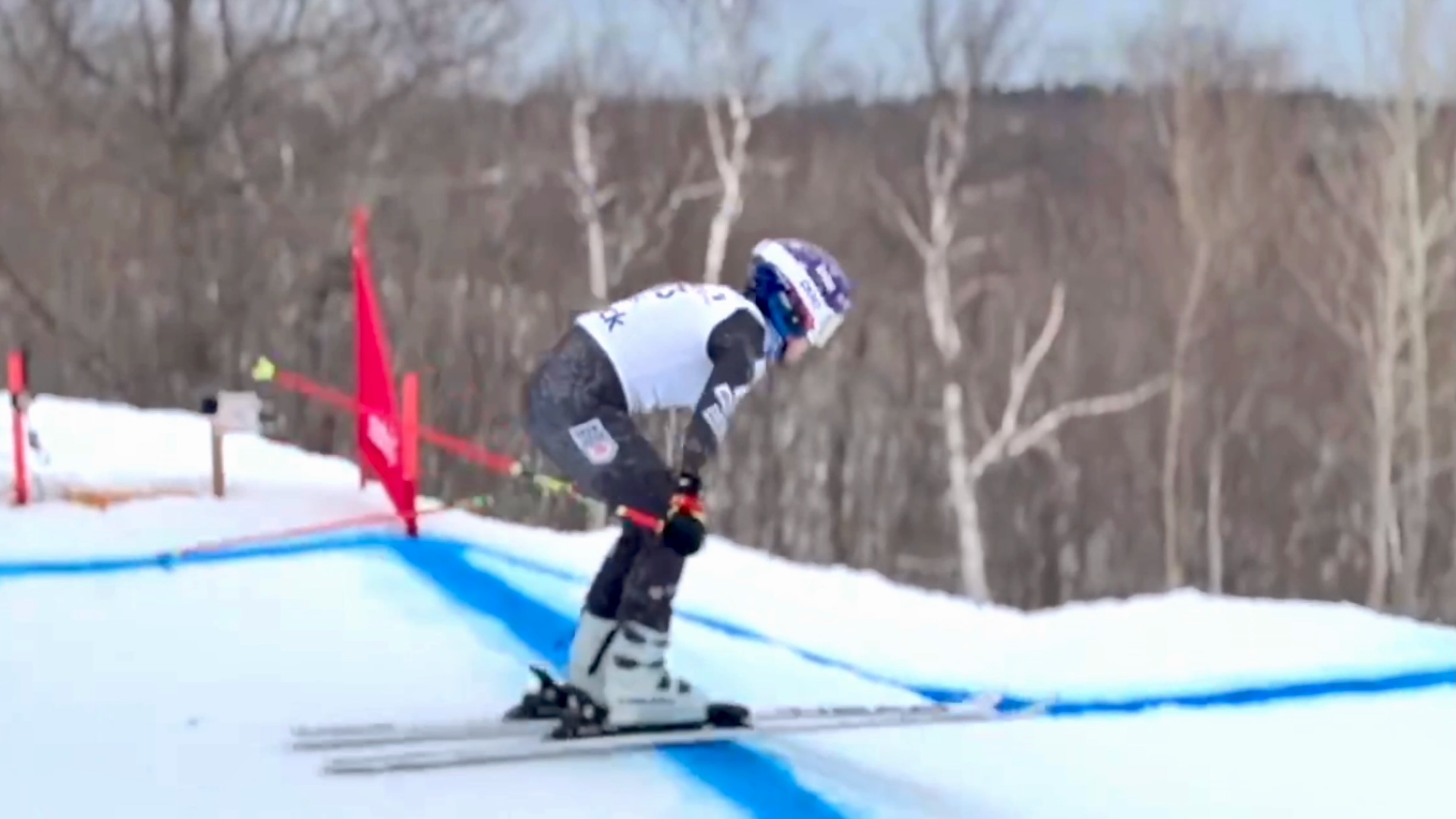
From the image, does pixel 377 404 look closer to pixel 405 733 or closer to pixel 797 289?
pixel 405 733

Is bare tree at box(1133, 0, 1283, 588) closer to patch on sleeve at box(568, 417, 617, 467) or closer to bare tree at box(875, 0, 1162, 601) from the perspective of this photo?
bare tree at box(875, 0, 1162, 601)

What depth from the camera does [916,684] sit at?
3.85 metres

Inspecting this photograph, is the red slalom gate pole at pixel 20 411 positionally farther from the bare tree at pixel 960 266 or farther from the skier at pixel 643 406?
the bare tree at pixel 960 266

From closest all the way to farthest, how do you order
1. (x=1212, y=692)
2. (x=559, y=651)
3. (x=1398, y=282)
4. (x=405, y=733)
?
(x=405, y=733) < (x=1212, y=692) < (x=559, y=651) < (x=1398, y=282)

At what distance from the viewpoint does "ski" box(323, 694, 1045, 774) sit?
2826 mm

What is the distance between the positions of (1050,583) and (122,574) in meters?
14.6

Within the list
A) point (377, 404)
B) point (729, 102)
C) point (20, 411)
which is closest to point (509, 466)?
point (377, 404)

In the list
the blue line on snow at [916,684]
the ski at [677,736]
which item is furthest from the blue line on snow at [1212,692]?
the ski at [677,736]

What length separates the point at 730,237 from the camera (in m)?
15.7

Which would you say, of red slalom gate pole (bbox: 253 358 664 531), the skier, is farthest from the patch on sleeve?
red slalom gate pole (bbox: 253 358 664 531)

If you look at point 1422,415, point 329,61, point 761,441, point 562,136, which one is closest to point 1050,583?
point 761,441

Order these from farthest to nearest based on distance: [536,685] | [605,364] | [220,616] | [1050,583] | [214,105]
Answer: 1. [1050,583]
2. [214,105]
3. [220,616]
4. [536,685]
5. [605,364]

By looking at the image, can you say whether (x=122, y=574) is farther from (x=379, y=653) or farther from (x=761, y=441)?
(x=761, y=441)

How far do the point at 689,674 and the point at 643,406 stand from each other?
0.90 metres
